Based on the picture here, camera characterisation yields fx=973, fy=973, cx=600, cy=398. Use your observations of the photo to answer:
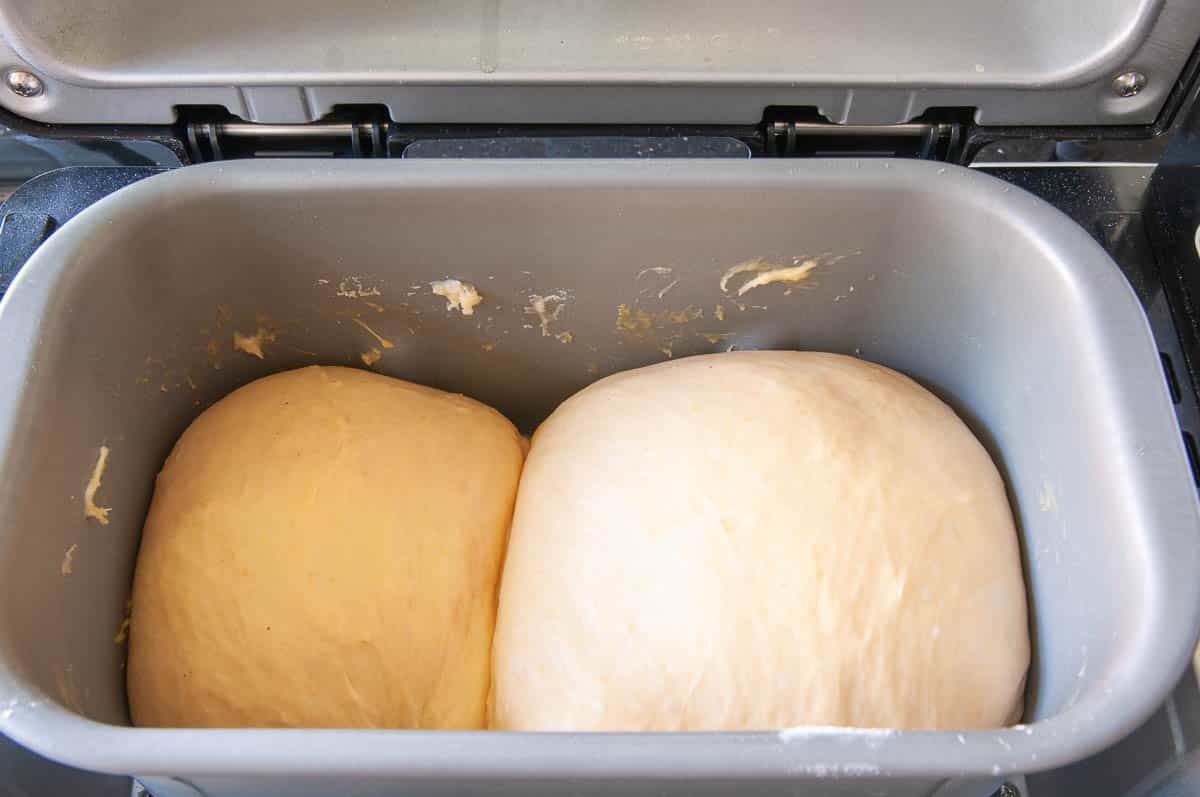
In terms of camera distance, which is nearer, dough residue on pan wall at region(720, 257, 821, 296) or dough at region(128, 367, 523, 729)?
dough at region(128, 367, 523, 729)

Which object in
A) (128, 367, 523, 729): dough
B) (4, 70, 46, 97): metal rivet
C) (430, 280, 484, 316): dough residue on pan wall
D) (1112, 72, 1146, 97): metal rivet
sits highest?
(1112, 72, 1146, 97): metal rivet

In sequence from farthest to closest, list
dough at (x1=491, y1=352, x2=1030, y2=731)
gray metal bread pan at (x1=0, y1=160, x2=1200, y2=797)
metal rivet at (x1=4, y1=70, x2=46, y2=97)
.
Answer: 1. metal rivet at (x1=4, y1=70, x2=46, y2=97)
2. dough at (x1=491, y1=352, x2=1030, y2=731)
3. gray metal bread pan at (x1=0, y1=160, x2=1200, y2=797)

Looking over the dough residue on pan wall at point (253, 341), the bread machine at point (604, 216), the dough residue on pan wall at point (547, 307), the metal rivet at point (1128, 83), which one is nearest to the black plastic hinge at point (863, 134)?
the bread machine at point (604, 216)

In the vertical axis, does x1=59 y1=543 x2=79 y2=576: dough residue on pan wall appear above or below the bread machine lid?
below

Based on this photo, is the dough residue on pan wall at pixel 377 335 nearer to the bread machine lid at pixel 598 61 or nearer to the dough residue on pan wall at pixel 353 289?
the dough residue on pan wall at pixel 353 289

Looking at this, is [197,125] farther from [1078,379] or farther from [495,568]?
[1078,379]

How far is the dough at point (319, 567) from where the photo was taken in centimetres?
78

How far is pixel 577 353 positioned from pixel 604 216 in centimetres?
17

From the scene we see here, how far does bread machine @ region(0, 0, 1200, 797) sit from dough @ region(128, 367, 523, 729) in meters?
0.05

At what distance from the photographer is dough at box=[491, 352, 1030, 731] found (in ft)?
2.37

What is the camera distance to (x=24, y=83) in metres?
0.84

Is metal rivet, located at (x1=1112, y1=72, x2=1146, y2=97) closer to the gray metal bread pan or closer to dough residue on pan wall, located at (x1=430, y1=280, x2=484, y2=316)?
the gray metal bread pan

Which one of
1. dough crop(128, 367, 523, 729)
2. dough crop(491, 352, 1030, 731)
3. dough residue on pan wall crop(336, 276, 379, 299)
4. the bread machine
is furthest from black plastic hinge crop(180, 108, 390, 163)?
dough crop(491, 352, 1030, 731)

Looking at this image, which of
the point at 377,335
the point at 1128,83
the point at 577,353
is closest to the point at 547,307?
the point at 577,353
